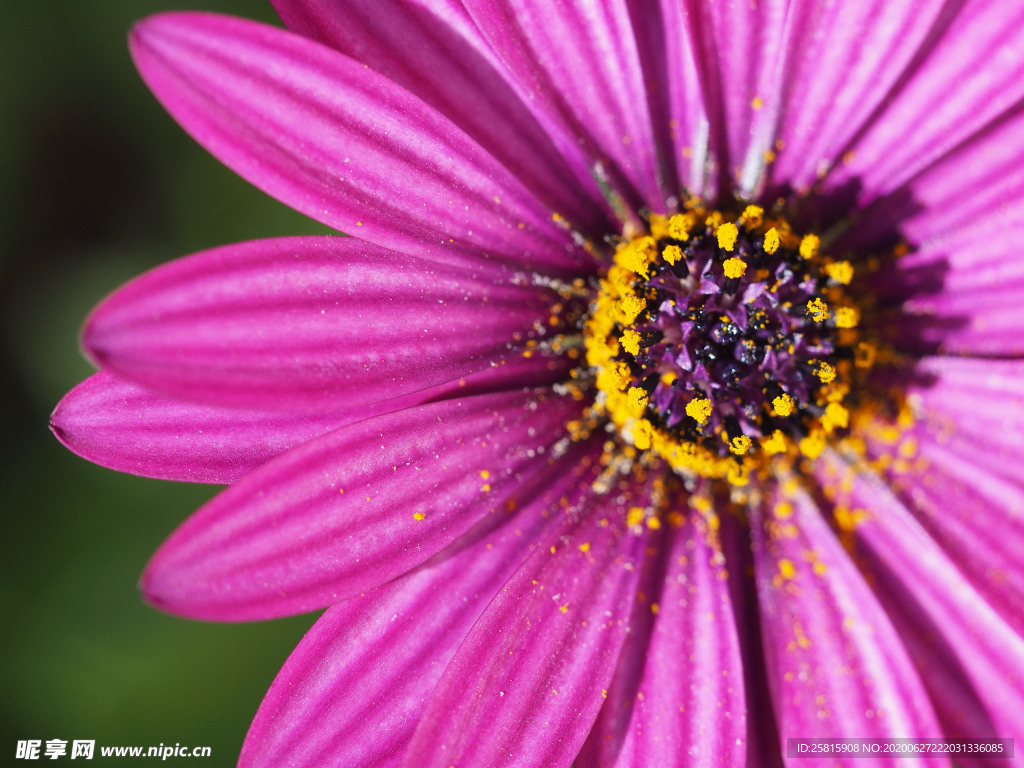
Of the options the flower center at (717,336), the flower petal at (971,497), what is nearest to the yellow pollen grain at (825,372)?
the flower center at (717,336)

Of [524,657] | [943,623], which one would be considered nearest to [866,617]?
[943,623]

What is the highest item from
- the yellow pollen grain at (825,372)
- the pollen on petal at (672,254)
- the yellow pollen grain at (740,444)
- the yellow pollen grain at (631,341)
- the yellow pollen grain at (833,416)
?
the pollen on petal at (672,254)

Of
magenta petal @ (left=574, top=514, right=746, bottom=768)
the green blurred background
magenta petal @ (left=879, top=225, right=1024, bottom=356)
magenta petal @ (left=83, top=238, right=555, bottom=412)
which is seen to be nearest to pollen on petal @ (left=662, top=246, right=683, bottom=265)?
magenta petal @ (left=83, top=238, right=555, bottom=412)

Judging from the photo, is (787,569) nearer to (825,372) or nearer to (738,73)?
(825,372)

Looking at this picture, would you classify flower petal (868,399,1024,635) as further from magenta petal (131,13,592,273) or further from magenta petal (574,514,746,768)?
magenta petal (131,13,592,273)

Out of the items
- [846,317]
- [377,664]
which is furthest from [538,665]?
[846,317]

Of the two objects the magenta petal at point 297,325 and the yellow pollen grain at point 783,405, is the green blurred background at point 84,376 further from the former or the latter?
the yellow pollen grain at point 783,405
